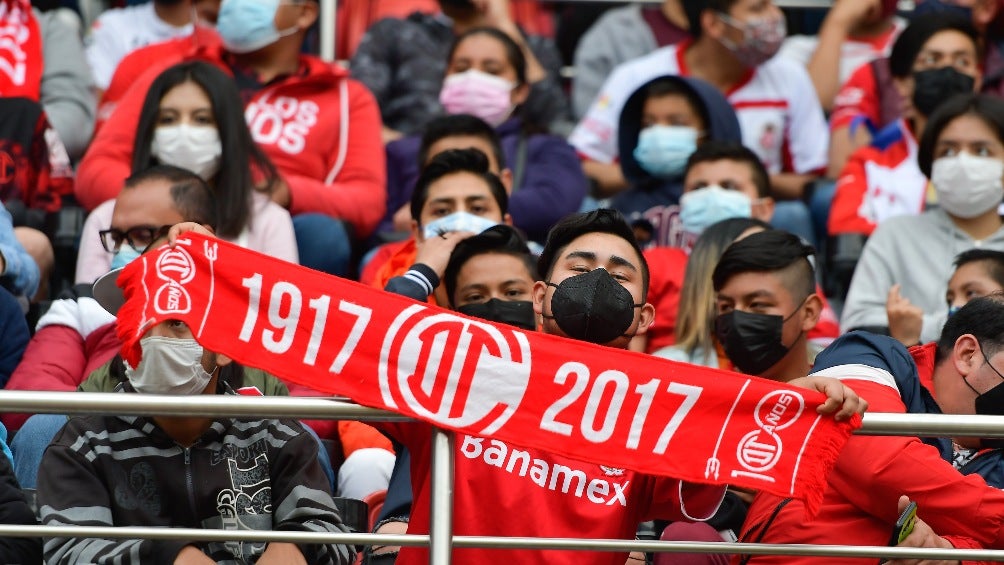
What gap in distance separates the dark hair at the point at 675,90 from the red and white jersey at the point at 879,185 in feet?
2.26

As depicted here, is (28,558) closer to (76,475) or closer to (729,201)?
(76,475)

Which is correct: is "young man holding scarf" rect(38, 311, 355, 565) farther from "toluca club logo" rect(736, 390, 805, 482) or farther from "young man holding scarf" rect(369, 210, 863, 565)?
"toluca club logo" rect(736, 390, 805, 482)

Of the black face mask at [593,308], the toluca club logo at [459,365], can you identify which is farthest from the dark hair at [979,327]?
the toluca club logo at [459,365]

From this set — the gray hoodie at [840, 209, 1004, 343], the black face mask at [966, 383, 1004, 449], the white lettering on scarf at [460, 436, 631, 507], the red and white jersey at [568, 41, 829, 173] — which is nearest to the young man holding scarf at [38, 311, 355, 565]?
the white lettering on scarf at [460, 436, 631, 507]

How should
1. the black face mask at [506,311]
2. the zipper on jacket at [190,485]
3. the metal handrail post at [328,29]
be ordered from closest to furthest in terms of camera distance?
the zipper on jacket at [190,485], the black face mask at [506,311], the metal handrail post at [328,29]

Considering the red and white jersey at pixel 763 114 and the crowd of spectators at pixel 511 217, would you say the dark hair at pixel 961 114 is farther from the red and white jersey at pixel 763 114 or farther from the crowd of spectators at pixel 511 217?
the red and white jersey at pixel 763 114

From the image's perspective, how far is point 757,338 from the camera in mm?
5359

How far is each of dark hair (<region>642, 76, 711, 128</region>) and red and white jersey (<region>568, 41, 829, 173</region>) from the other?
0.53 metres

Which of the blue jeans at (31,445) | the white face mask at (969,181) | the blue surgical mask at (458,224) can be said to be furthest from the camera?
the white face mask at (969,181)

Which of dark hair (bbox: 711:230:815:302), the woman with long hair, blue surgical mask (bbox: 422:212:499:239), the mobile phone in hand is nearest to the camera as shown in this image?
the mobile phone in hand

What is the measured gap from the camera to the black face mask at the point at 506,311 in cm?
523

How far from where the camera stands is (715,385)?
389 centimetres

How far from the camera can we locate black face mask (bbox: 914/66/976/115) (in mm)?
7531

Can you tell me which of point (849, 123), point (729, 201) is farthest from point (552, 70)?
Answer: point (729, 201)
